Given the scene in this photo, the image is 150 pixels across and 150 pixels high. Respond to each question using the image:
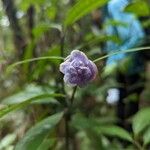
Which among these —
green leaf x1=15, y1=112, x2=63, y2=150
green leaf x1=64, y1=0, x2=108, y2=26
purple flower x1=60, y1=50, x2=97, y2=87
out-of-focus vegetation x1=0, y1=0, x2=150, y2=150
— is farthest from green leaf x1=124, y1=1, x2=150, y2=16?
purple flower x1=60, y1=50, x2=97, y2=87

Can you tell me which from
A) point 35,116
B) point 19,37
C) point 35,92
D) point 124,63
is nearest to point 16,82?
point 19,37

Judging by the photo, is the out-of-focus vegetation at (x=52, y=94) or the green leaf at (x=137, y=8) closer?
the out-of-focus vegetation at (x=52, y=94)

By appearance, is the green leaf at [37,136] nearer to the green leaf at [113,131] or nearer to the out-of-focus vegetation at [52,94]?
the out-of-focus vegetation at [52,94]

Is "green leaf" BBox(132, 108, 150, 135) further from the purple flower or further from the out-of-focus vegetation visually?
the purple flower

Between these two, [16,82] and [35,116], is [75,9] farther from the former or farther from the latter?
[16,82]

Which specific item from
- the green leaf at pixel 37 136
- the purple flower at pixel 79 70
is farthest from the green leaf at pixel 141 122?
the purple flower at pixel 79 70
